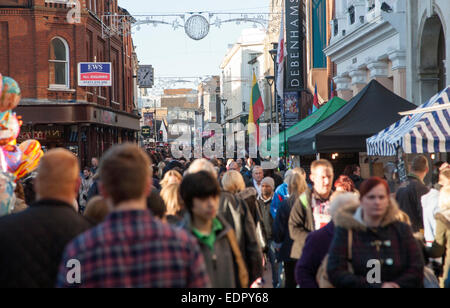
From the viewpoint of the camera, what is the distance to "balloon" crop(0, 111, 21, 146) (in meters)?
7.85

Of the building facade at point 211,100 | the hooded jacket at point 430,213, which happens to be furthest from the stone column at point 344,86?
the building facade at point 211,100

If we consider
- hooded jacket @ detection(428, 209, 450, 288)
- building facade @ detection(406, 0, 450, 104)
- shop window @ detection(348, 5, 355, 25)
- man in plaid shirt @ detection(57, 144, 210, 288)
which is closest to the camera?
man in plaid shirt @ detection(57, 144, 210, 288)

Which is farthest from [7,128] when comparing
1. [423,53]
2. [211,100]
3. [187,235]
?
[211,100]

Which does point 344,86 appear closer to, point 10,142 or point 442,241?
point 10,142

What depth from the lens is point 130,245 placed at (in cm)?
293

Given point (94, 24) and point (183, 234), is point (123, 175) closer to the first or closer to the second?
point (183, 234)

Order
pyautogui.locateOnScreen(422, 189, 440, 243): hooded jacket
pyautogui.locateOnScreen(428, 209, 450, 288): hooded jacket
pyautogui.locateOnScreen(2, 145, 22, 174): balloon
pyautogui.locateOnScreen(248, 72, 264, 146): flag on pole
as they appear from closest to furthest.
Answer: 1. pyautogui.locateOnScreen(428, 209, 450, 288): hooded jacket
2. pyautogui.locateOnScreen(422, 189, 440, 243): hooded jacket
3. pyautogui.locateOnScreen(2, 145, 22, 174): balloon
4. pyautogui.locateOnScreen(248, 72, 264, 146): flag on pole

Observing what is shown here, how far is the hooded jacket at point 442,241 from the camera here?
598cm

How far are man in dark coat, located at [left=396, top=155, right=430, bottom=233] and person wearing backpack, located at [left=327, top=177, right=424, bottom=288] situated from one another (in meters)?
4.34

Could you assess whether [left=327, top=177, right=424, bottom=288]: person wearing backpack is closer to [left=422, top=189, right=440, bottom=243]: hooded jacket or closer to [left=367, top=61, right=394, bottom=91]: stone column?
[left=422, top=189, right=440, bottom=243]: hooded jacket

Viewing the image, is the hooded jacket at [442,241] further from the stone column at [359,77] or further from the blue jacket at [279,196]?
the stone column at [359,77]

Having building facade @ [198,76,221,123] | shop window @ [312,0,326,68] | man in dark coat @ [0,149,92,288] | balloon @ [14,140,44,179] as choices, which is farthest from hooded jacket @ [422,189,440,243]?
building facade @ [198,76,221,123]

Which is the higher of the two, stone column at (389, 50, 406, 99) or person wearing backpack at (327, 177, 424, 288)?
stone column at (389, 50, 406, 99)
